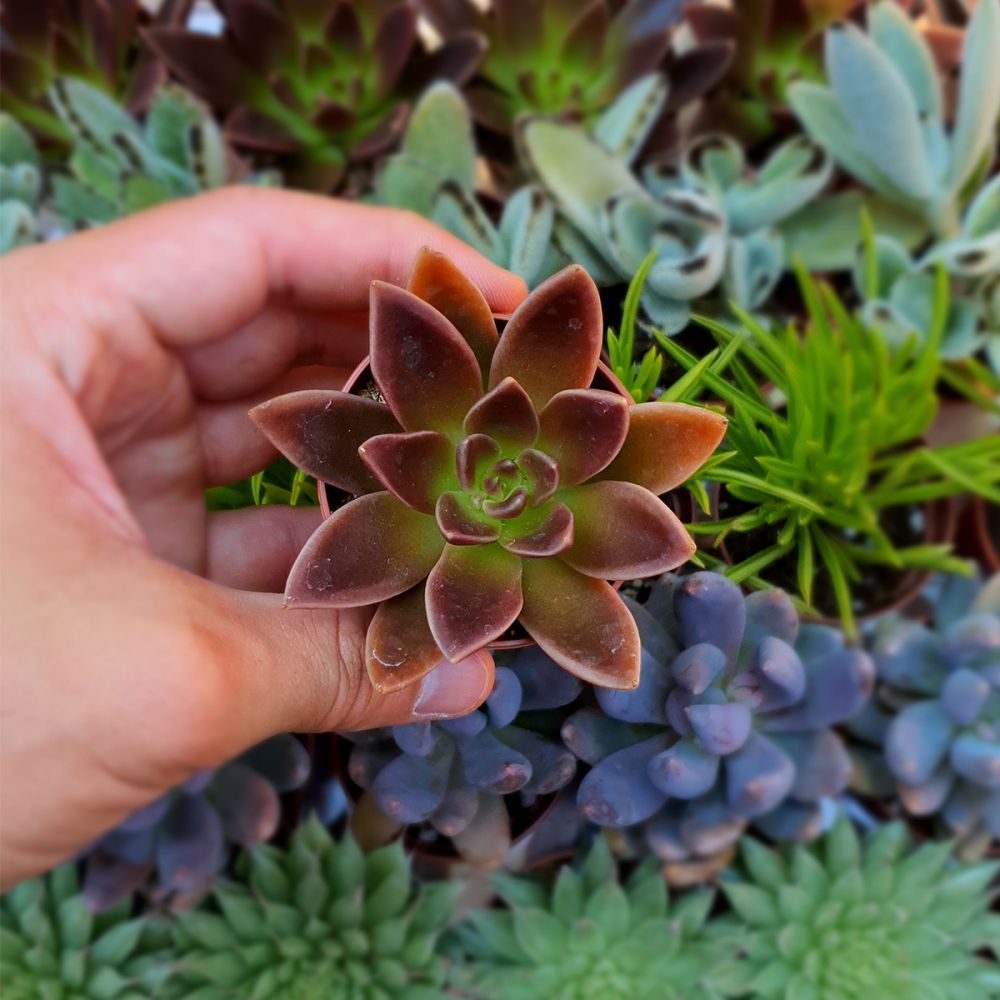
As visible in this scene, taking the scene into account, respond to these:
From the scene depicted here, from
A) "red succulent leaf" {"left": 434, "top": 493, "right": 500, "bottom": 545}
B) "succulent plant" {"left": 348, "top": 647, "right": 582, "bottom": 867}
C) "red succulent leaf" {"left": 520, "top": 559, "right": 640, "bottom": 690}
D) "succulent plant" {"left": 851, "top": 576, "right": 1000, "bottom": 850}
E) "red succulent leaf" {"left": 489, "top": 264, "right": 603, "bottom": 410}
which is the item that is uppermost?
"red succulent leaf" {"left": 489, "top": 264, "right": 603, "bottom": 410}

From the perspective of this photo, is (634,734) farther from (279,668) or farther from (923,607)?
(923,607)

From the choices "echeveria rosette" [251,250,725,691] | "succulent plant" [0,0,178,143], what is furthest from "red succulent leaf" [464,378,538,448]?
"succulent plant" [0,0,178,143]

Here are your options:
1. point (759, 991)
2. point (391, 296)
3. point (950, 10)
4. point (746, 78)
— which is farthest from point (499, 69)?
point (759, 991)

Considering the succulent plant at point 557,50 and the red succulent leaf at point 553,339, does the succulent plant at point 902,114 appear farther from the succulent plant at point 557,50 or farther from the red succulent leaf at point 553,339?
the red succulent leaf at point 553,339

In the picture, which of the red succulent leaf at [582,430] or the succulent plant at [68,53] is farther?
the succulent plant at [68,53]

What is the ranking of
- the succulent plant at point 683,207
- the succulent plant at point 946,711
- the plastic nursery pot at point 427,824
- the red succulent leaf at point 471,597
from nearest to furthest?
the red succulent leaf at point 471,597 < the plastic nursery pot at point 427,824 < the succulent plant at point 683,207 < the succulent plant at point 946,711

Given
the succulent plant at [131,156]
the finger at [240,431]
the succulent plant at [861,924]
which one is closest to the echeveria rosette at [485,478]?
the finger at [240,431]

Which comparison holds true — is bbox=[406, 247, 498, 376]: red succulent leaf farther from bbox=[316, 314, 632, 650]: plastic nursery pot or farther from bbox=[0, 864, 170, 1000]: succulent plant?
bbox=[0, 864, 170, 1000]: succulent plant
